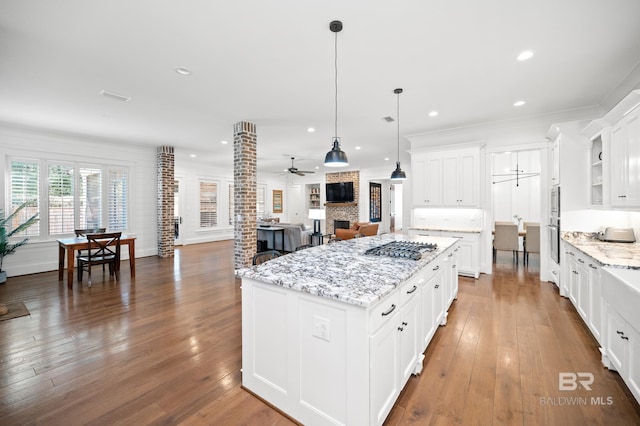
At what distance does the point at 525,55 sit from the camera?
2783 mm

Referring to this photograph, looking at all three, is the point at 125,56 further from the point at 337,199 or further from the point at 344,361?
the point at 337,199

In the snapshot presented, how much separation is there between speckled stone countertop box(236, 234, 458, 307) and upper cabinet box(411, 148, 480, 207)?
300 centimetres

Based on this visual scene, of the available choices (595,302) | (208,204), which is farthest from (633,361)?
(208,204)

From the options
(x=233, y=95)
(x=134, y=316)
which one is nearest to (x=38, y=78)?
(x=233, y=95)

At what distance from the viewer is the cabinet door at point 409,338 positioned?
186 centimetres

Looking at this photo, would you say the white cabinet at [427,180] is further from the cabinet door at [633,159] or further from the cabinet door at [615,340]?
the cabinet door at [615,340]

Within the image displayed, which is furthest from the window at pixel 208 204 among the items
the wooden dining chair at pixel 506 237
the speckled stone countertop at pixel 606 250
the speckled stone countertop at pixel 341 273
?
the speckled stone countertop at pixel 606 250

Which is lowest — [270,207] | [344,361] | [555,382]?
[555,382]

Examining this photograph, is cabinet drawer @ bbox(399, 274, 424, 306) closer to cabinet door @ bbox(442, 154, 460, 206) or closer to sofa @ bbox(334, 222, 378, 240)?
cabinet door @ bbox(442, 154, 460, 206)

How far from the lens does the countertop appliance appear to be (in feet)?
10.5

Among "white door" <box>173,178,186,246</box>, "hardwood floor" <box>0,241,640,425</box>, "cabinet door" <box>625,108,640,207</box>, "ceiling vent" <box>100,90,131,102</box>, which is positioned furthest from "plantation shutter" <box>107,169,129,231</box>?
"cabinet door" <box>625,108,640,207</box>

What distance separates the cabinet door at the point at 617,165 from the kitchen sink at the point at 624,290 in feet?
4.43

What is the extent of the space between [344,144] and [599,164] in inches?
180

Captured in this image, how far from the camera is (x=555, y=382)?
2.09 m
